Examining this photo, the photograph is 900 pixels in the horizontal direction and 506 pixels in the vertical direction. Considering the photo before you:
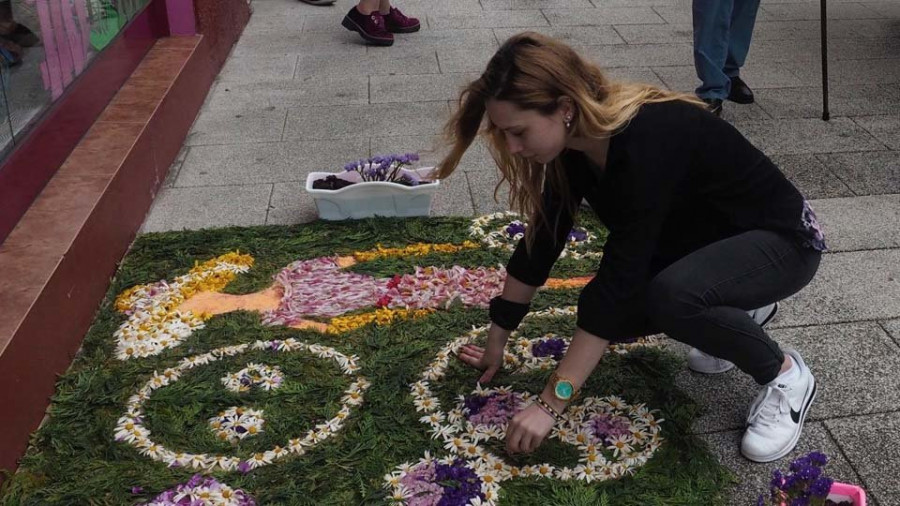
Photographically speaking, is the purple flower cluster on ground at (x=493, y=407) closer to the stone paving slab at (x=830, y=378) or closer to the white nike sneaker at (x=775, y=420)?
the stone paving slab at (x=830, y=378)

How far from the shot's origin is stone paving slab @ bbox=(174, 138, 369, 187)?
13.1 feet

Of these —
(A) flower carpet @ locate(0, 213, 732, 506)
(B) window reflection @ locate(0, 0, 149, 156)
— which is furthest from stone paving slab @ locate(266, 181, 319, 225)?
(B) window reflection @ locate(0, 0, 149, 156)

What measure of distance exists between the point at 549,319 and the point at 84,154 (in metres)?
1.96

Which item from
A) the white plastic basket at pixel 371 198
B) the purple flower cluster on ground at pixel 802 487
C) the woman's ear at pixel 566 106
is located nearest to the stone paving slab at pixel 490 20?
the white plastic basket at pixel 371 198

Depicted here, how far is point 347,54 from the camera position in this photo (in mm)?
5750

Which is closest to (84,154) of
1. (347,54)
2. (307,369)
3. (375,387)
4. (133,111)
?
(133,111)

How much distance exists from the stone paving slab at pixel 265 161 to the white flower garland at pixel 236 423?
5.50 ft

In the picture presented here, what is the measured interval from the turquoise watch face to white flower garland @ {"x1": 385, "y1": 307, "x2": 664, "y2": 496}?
0.33 meters

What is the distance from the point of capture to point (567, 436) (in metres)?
2.39

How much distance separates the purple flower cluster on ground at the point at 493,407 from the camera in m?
2.44

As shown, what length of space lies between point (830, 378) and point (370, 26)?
163 inches

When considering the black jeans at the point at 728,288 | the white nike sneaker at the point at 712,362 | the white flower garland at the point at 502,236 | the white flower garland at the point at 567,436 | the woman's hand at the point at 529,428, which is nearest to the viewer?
the woman's hand at the point at 529,428

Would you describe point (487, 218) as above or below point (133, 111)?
below

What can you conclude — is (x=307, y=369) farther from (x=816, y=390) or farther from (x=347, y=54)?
(x=347, y=54)
